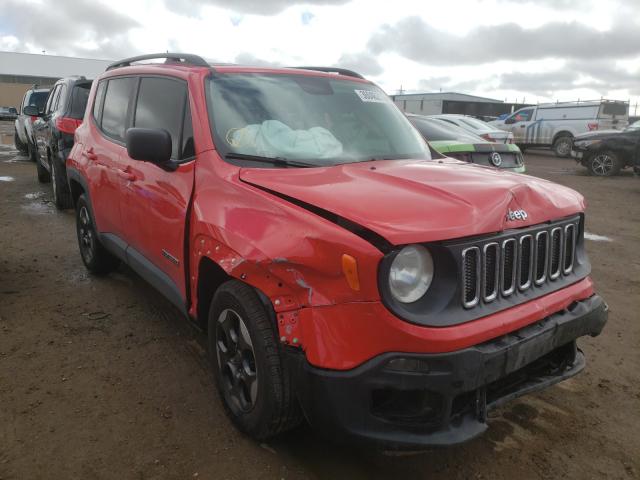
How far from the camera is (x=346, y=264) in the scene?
1.98m

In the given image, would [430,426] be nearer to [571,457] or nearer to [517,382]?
[517,382]

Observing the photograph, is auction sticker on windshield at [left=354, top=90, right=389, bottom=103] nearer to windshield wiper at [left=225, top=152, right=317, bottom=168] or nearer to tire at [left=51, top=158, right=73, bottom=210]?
windshield wiper at [left=225, top=152, right=317, bottom=168]

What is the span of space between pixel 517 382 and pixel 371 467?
80cm

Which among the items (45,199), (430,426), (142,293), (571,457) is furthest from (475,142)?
(45,199)

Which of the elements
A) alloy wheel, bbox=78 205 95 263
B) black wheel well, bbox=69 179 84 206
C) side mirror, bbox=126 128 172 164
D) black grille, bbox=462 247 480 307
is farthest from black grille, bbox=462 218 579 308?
black wheel well, bbox=69 179 84 206

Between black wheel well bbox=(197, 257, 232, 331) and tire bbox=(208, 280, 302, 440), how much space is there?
0.15 metres

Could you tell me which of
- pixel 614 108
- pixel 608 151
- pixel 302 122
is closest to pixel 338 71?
pixel 302 122

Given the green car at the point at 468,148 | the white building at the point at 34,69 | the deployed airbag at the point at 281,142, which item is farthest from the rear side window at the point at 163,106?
the white building at the point at 34,69

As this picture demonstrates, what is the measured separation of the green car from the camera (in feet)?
23.4

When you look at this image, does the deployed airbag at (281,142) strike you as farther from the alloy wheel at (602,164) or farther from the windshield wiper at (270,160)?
the alloy wheel at (602,164)

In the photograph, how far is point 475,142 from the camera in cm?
740

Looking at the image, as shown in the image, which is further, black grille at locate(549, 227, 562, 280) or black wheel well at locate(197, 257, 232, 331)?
black wheel well at locate(197, 257, 232, 331)

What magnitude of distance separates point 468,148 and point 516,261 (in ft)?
17.0

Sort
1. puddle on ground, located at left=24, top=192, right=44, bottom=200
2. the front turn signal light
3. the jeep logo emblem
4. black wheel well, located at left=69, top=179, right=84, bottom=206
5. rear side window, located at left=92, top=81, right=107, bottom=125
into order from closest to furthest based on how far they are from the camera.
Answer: the front turn signal light → the jeep logo emblem → rear side window, located at left=92, top=81, right=107, bottom=125 → black wheel well, located at left=69, top=179, right=84, bottom=206 → puddle on ground, located at left=24, top=192, right=44, bottom=200
